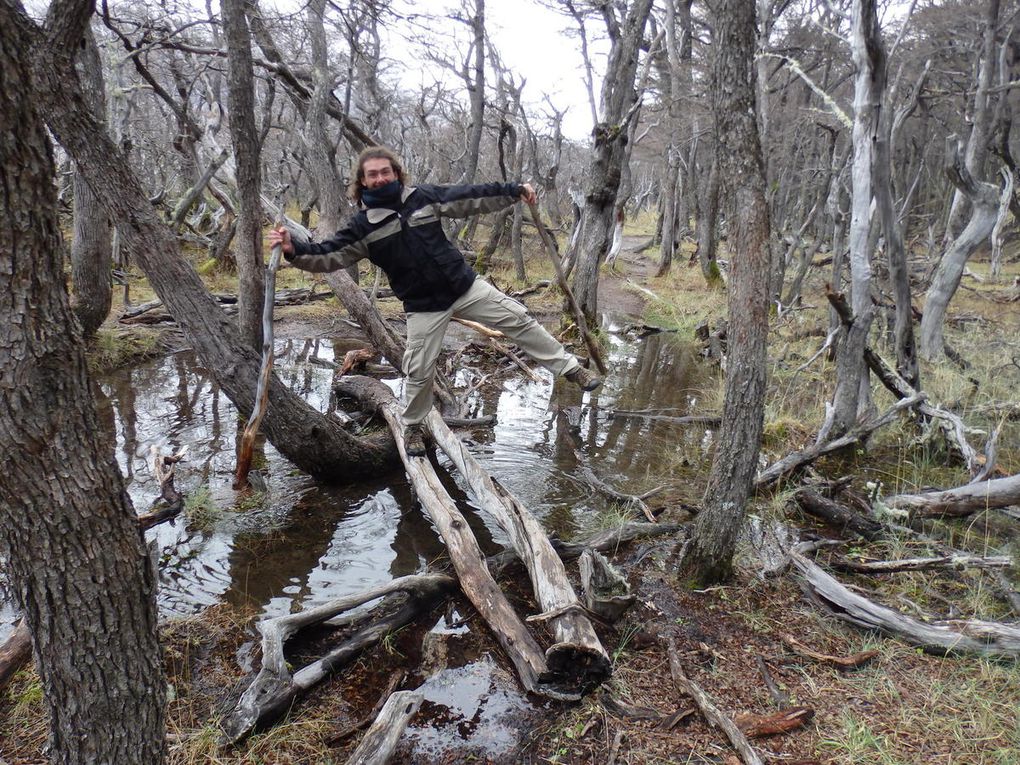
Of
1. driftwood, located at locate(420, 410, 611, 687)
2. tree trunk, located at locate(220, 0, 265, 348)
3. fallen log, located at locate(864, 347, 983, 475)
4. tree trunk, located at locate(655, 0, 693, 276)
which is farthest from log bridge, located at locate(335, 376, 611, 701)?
tree trunk, located at locate(655, 0, 693, 276)

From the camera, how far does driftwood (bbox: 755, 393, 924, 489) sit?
192 inches

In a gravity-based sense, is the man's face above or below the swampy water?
above

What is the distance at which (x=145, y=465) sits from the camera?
530 centimetres

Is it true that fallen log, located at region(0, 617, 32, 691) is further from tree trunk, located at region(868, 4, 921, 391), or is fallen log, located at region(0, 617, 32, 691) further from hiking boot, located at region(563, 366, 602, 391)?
tree trunk, located at region(868, 4, 921, 391)

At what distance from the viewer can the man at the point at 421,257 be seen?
4.14 metres

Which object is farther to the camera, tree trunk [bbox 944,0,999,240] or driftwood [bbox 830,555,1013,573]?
tree trunk [bbox 944,0,999,240]

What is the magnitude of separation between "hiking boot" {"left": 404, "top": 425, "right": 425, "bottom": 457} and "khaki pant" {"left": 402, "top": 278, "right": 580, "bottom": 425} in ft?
0.28

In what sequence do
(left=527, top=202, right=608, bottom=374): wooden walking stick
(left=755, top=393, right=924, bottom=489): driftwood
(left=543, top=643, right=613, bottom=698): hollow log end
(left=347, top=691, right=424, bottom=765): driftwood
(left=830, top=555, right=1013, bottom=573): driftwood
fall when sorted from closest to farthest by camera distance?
1. (left=347, top=691, right=424, bottom=765): driftwood
2. (left=543, top=643, right=613, bottom=698): hollow log end
3. (left=830, top=555, right=1013, bottom=573): driftwood
4. (left=755, top=393, right=924, bottom=489): driftwood
5. (left=527, top=202, right=608, bottom=374): wooden walking stick

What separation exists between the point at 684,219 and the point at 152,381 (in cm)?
2147

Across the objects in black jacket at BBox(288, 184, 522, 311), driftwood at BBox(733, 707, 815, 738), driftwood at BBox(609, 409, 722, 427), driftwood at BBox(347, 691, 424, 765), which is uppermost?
black jacket at BBox(288, 184, 522, 311)

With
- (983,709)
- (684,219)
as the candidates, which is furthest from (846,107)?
(983,709)

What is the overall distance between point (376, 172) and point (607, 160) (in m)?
5.91

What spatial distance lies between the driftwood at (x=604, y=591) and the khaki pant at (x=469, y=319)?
1.96m

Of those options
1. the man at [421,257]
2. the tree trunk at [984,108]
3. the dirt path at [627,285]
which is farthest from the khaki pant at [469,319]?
the dirt path at [627,285]
